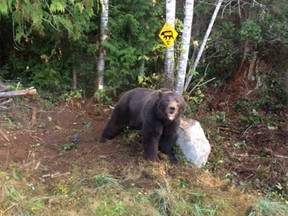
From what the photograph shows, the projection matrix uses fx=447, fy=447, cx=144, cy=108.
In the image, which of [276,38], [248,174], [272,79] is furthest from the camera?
[272,79]

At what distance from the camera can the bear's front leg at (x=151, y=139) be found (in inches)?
268

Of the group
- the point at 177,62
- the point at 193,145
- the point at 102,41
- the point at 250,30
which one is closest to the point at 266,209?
the point at 193,145

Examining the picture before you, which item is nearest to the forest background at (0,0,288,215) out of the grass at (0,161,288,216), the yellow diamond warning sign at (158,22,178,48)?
the yellow diamond warning sign at (158,22,178,48)

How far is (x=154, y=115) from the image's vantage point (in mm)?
6793

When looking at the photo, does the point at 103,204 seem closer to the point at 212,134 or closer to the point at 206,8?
the point at 212,134

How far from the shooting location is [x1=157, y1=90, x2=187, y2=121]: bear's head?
21.5 feet

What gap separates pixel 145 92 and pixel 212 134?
1874 millimetres

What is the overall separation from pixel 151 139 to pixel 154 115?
0.38 meters

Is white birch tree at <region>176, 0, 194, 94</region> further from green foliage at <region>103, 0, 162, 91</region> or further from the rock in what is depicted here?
the rock

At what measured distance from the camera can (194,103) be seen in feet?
33.2

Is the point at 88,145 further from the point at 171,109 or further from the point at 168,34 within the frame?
the point at 168,34

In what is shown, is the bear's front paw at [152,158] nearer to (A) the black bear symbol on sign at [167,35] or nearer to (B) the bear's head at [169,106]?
(B) the bear's head at [169,106]

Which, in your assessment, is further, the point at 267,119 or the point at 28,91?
the point at 267,119

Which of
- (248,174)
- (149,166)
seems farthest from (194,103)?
(149,166)
